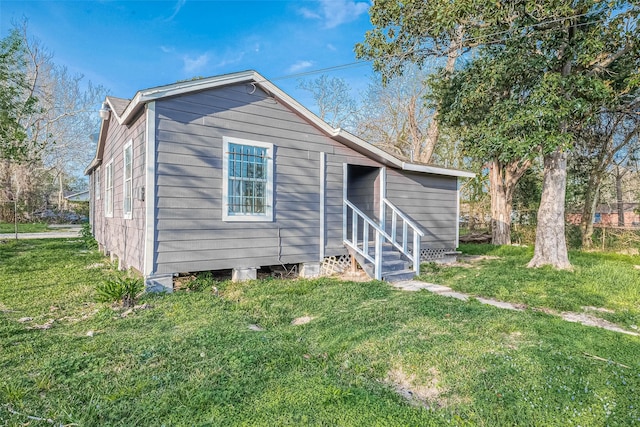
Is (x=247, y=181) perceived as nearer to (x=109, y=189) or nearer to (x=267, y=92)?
(x=267, y=92)

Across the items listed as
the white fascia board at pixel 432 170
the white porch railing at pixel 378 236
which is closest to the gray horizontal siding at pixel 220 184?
the white porch railing at pixel 378 236

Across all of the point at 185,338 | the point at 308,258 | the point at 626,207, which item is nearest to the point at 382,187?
the point at 308,258

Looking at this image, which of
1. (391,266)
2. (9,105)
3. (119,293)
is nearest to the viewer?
(119,293)

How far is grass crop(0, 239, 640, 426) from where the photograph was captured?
2.33 metres

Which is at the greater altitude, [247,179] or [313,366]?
[247,179]

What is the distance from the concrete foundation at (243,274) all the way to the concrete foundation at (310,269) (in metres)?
1.16

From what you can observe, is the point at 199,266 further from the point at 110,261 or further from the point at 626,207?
the point at 626,207

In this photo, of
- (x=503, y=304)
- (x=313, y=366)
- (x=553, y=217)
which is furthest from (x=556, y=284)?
(x=313, y=366)

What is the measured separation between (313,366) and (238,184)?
13.2 ft

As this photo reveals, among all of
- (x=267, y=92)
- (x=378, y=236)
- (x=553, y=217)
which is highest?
(x=267, y=92)

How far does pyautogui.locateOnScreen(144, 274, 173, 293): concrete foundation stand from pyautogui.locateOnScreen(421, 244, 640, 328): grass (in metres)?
4.88

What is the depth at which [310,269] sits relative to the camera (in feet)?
23.9

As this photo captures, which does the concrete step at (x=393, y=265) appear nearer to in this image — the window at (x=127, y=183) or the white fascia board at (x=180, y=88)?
the white fascia board at (x=180, y=88)

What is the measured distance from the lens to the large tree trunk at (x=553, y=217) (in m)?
8.06
